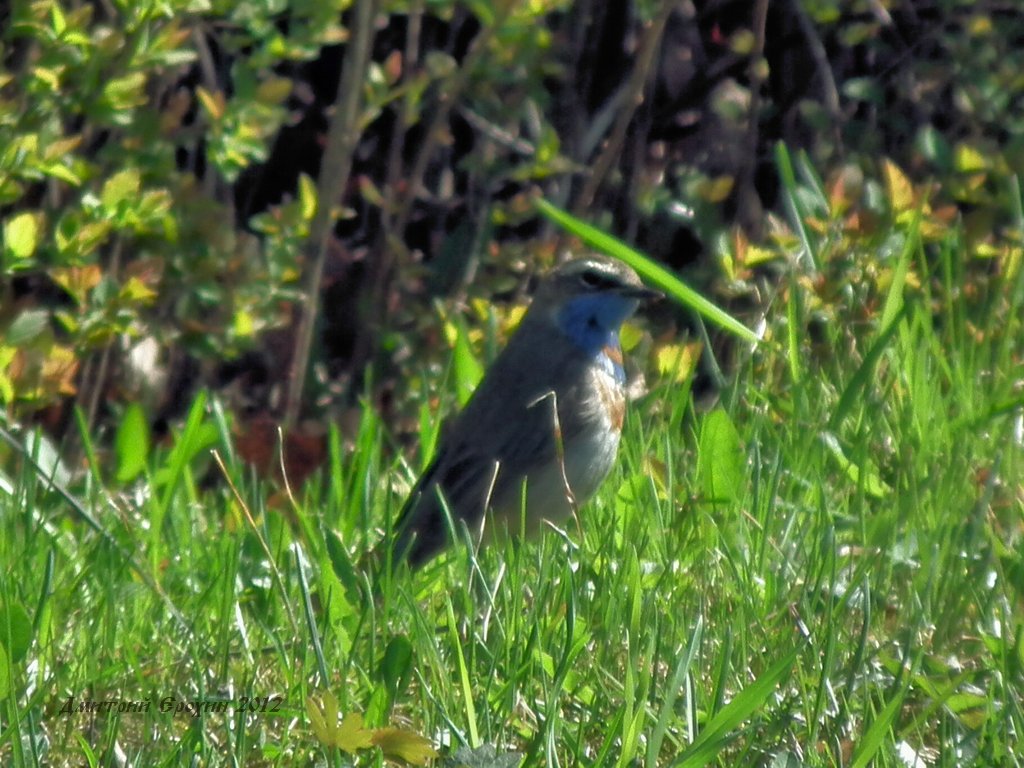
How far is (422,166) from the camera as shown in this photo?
566cm

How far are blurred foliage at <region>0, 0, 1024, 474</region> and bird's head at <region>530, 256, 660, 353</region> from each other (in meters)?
Result: 0.27

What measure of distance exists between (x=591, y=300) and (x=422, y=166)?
1.03 metres

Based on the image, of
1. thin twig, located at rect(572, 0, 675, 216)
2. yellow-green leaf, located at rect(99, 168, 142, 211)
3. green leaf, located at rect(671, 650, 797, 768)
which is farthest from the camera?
thin twig, located at rect(572, 0, 675, 216)

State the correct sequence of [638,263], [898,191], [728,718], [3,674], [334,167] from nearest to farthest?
[728,718], [3,674], [638,263], [898,191], [334,167]

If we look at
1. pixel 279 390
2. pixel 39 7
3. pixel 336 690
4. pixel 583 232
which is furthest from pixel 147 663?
pixel 279 390

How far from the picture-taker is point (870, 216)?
16.6ft

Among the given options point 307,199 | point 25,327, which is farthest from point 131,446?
point 307,199

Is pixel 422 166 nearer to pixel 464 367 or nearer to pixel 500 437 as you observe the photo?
pixel 464 367

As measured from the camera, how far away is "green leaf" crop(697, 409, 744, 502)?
3.86m

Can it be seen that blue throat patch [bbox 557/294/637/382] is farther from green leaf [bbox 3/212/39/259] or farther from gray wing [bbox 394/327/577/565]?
green leaf [bbox 3/212/39/259]

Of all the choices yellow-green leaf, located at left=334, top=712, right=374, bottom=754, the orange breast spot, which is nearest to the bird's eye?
the orange breast spot

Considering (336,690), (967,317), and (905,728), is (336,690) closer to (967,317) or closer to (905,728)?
(905,728)

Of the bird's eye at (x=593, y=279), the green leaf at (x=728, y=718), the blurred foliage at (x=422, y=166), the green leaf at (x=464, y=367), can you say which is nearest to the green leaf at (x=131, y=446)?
the blurred foliage at (x=422, y=166)

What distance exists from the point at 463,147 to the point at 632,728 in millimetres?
3848
